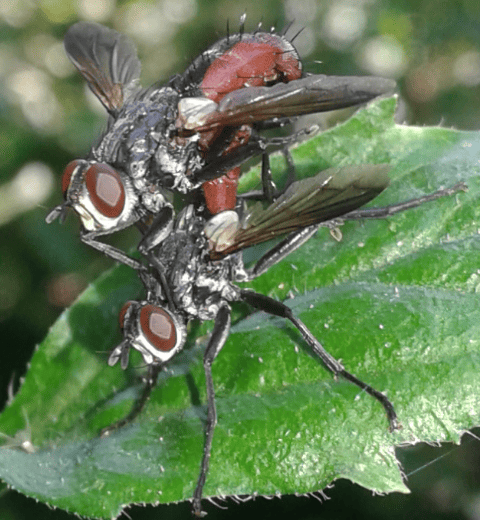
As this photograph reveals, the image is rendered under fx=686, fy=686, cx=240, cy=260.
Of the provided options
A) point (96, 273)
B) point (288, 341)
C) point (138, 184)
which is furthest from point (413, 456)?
point (96, 273)

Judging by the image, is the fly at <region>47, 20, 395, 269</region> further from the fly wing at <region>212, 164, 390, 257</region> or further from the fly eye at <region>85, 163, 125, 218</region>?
the fly wing at <region>212, 164, 390, 257</region>

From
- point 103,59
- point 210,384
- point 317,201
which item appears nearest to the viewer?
point 317,201

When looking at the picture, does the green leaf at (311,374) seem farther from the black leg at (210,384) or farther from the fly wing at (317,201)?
the fly wing at (317,201)

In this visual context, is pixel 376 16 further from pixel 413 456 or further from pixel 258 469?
pixel 258 469

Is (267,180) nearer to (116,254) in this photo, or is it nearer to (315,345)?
(116,254)

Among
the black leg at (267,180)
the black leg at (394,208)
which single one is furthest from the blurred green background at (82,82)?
the black leg at (394,208)

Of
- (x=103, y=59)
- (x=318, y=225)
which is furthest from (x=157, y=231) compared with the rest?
(x=103, y=59)
